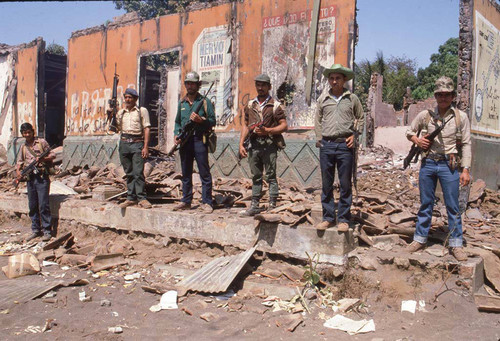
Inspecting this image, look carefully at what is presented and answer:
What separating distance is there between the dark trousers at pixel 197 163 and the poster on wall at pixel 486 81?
587 cm

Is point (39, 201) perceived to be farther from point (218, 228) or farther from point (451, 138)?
point (451, 138)

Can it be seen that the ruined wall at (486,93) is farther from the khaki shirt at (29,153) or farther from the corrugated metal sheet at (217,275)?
the khaki shirt at (29,153)

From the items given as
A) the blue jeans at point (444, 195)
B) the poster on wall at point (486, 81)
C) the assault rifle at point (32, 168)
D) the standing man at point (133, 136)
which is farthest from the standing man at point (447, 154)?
the assault rifle at point (32, 168)

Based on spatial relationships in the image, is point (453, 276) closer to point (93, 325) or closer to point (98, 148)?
point (93, 325)

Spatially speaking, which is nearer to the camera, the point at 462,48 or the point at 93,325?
the point at 93,325

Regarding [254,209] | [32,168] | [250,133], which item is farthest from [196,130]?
[32,168]

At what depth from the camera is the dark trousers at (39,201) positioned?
7.74m

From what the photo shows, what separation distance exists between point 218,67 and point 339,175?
580 centimetres

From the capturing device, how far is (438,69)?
34.5m

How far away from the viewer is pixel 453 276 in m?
4.61

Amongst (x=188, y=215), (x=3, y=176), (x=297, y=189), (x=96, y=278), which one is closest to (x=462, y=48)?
(x=297, y=189)

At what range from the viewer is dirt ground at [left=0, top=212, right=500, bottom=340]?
4156mm

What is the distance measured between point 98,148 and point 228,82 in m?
4.82

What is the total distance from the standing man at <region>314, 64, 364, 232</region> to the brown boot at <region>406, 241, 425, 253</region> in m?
0.80
